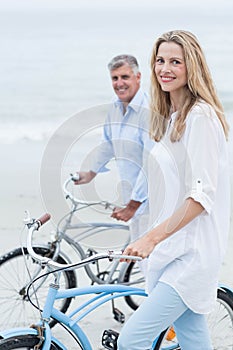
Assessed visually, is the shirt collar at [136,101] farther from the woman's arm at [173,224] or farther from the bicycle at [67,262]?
the woman's arm at [173,224]

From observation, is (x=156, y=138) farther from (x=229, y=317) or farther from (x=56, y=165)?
(x=229, y=317)

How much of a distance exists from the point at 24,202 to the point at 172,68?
496cm

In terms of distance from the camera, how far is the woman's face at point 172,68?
3.02 m

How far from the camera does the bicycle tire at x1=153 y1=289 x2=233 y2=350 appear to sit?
3.64 meters

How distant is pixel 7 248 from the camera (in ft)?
20.4

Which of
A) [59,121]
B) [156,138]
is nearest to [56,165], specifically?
[156,138]

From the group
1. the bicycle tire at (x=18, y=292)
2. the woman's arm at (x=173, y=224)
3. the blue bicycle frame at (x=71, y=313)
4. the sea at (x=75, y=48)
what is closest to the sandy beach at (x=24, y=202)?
the bicycle tire at (x=18, y=292)

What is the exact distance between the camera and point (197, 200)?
2.92m

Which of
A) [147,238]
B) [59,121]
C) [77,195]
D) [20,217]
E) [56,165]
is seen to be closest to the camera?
[147,238]

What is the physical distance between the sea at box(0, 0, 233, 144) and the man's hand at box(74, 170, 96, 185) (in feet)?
24.7

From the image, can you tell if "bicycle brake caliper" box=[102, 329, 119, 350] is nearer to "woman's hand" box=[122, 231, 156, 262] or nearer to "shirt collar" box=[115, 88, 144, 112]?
"woman's hand" box=[122, 231, 156, 262]

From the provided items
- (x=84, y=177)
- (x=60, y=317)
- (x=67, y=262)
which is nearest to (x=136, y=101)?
(x=84, y=177)

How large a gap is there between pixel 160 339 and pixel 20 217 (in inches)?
156

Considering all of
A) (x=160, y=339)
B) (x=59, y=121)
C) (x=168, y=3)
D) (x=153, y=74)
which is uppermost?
(x=168, y=3)
